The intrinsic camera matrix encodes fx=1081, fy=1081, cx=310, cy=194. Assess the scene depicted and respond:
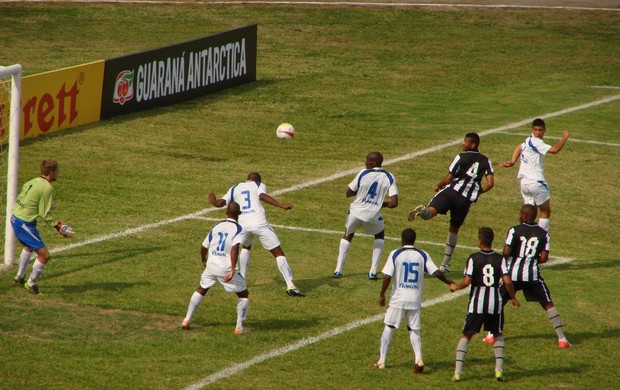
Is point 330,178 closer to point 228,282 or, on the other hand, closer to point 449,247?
point 449,247

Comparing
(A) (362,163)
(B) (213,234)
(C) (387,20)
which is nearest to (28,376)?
(B) (213,234)

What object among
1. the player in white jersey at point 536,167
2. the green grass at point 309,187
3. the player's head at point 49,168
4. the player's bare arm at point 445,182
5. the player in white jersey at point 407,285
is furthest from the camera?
the player in white jersey at point 536,167

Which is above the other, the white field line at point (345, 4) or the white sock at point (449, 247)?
the white field line at point (345, 4)

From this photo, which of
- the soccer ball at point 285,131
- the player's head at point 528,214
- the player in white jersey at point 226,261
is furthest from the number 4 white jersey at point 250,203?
the soccer ball at point 285,131

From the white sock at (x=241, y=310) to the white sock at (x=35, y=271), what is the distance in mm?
3633

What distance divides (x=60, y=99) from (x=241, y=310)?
14.8 meters

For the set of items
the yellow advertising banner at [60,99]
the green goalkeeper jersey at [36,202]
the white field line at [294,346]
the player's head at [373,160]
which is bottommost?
the white field line at [294,346]

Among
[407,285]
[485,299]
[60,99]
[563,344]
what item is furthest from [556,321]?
[60,99]

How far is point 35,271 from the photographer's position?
1761 cm

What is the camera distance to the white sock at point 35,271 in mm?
17547

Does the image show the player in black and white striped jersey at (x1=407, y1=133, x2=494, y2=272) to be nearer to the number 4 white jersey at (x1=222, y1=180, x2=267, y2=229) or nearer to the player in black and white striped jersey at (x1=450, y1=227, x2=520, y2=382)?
the number 4 white jersey at (x1=222, y1=180, x2=267, y2=229)

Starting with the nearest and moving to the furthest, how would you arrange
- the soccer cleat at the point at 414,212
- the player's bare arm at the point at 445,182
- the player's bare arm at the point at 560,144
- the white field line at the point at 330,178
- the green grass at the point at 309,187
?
the green grass at the point at 309,187
the soccer cleat at the point at 414,212
the player's bare arm at the point at 445,182
the player's bare arm at the point at 560,144
the white field line at the point at 330,178

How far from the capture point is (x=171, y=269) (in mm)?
19328

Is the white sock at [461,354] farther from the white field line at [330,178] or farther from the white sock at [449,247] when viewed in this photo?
the white field line at [330,178]
